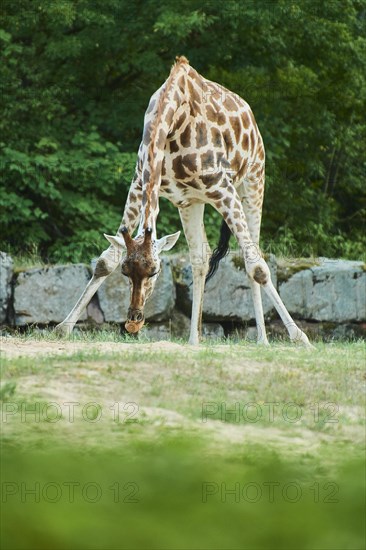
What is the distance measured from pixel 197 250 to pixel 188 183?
1.11m

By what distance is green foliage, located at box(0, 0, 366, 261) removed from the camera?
617 inches

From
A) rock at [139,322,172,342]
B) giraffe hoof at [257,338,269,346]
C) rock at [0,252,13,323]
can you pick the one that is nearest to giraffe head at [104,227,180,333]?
giraffe hoof at [257,338,269,346]

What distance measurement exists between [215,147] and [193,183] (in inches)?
15.7

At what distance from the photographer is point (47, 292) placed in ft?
41.0

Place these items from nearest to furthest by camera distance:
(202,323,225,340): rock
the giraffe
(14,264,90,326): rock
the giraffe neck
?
the giraffe → the giraffe neck → (14,264,90,326): rock → (202,323,225,340): rock

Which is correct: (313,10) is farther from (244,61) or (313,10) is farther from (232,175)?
(232,175)

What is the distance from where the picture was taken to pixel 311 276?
13.0m

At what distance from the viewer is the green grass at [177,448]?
433 cm

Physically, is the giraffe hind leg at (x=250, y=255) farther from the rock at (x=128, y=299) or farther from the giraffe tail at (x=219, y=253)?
the rock at (x=128, y=299)

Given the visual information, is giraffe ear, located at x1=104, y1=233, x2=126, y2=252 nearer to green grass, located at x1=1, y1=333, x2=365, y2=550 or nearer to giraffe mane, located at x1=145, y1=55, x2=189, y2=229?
giraffe mane, located at x1=145, y1=55, x2=189, y2=229

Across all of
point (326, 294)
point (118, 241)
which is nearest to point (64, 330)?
point (118, 241)

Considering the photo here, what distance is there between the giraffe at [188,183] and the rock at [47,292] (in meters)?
2.79

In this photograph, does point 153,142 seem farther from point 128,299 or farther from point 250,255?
point 128,299

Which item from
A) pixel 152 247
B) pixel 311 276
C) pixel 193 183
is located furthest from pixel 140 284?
pixel 311 276
